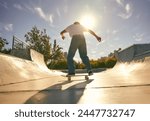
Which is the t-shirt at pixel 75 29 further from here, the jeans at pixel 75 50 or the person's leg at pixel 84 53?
the person's leg at pixel 84 53

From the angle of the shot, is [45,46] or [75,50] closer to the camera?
[75,50]

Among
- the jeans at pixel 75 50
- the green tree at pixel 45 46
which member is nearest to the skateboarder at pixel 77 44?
the jeans at pixel 75 50

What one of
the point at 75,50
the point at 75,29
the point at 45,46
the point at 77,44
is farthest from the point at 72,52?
the point at 45,46

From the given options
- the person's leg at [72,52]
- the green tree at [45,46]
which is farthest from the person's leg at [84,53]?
the green tree at [45,46]

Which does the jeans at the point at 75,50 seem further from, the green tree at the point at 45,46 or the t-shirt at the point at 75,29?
the green tree at the point at 45,46

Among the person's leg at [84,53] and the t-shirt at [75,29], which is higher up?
the t-shirt at [75,29]

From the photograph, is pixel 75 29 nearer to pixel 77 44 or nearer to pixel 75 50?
pixel 77 44

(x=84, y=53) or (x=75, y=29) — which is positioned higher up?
(x=75, y=29)

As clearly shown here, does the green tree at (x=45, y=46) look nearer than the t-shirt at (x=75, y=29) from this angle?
No

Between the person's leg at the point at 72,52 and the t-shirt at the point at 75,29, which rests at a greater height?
the t-shirt at the point at 75,29

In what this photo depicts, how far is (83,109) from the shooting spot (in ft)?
6.58

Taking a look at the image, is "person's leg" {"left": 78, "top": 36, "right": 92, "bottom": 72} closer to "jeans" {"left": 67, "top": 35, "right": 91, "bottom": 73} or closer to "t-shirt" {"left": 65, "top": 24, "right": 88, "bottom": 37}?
"jeans" {"left": 67, "top": 35, "right": 91, "bottom": 73}

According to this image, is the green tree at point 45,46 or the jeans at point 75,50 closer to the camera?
the jeans at point 75,50

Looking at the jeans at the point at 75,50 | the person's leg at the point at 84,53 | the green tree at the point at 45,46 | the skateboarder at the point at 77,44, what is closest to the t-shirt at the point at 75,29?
the skateboarder at the point at 77,44
